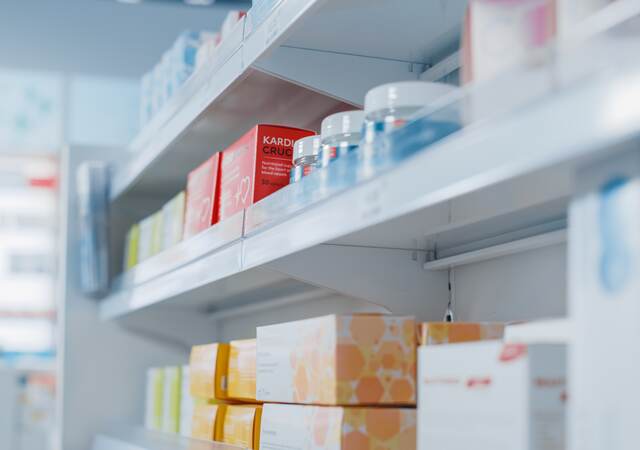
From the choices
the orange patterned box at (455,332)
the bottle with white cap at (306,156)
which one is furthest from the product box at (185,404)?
the orange patterned box at (455,332)

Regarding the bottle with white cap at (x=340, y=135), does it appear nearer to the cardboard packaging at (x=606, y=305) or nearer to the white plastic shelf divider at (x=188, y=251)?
the white plastic shelf divider at (x=188, y=251)

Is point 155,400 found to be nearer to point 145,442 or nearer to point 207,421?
point 145,442

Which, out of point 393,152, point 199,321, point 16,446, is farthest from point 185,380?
point 16,446

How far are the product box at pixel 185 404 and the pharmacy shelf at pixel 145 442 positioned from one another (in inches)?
1.3

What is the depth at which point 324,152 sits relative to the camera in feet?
5.10

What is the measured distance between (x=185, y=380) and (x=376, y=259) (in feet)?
3.76

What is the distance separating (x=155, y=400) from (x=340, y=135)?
184 centimetres

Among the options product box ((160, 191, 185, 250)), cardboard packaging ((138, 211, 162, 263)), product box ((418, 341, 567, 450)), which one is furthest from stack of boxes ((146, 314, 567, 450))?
cardboard packaging ((138, 211, 162, 263))

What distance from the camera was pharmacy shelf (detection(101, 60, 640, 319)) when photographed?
84 cm

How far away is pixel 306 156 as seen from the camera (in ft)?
5.67

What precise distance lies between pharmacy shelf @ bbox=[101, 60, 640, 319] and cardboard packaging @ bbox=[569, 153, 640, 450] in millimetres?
31

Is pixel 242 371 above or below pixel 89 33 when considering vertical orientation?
below

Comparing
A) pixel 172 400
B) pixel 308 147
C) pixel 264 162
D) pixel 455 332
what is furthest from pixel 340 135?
pixel 172 400

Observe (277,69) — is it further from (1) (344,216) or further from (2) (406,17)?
(1) (344,216)
